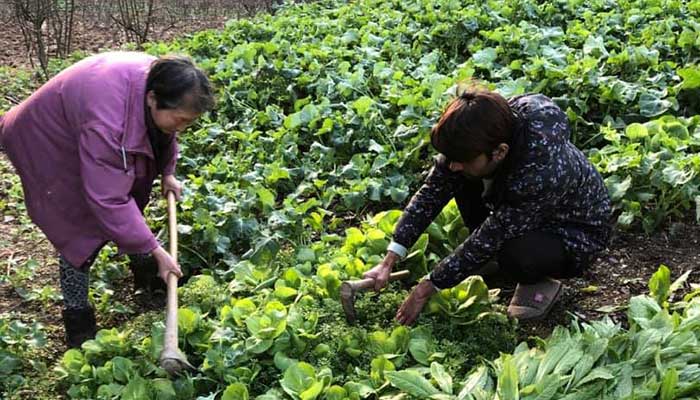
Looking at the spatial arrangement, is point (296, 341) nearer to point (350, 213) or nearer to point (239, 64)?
point (350, 213)

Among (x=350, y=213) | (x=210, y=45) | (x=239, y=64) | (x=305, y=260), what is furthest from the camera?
(x=210, y=45)

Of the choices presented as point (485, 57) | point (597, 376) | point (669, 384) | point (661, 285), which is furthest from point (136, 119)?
point (485, 57)

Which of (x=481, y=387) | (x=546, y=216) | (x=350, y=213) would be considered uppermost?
(x=546, y=216)

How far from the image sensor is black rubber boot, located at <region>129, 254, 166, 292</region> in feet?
11.9

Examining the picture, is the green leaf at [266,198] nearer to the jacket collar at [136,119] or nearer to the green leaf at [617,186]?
the jacket collar at [136,119]

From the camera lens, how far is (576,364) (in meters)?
2.60

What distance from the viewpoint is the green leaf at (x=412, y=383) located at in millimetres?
2559

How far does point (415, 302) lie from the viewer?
2.94m

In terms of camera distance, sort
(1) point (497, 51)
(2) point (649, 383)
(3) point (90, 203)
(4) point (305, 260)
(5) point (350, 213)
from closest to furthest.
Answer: (2) point (649, 383) < (3) point (90, 203) < (4) point (305, 260) < (5) point (350, 213) < (1) point (497, 51)

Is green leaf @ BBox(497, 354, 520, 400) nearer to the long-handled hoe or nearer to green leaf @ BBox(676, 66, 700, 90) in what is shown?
the long-handled hoe

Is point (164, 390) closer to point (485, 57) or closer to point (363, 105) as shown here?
point (363, 105)

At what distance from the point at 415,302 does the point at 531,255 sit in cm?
52

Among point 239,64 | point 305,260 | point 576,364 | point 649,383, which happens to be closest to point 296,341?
point 305,260

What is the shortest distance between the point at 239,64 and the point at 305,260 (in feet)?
10.1
